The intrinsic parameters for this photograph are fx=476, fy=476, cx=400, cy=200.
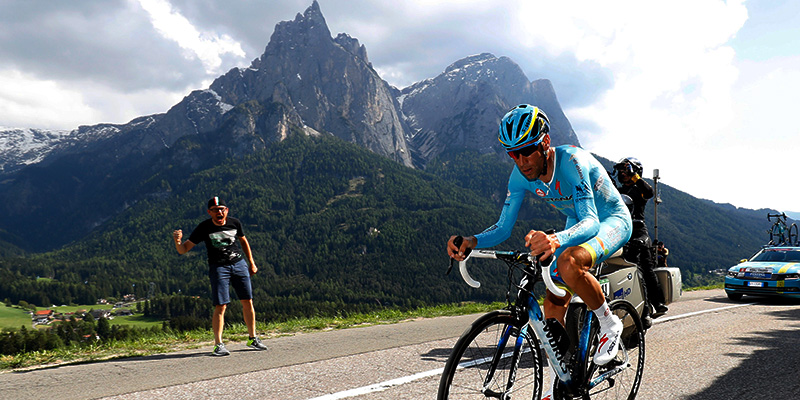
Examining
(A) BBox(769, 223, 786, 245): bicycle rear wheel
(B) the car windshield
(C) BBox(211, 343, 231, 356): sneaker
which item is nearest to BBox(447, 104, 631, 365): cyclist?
(C) BBox(211, 343, 231, 356): sneaker

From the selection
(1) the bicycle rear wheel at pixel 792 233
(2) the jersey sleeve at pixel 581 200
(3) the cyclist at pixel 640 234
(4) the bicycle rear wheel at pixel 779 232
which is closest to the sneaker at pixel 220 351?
(2) the jersey sleeve at pixel 581 200

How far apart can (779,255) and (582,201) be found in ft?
46.5

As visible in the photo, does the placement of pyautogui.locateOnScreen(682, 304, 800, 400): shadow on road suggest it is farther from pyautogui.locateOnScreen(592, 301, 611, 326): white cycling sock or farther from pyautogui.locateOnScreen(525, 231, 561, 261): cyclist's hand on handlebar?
pyautogui.locateOnScreen(525, 231, 561, 261): cyclist's hand on handlebar

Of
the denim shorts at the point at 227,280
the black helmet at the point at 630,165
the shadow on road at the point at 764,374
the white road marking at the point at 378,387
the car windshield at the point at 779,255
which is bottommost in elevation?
the shadow on road at the point at 764,374

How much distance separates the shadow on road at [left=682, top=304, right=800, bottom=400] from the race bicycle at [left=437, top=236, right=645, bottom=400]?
61.0 inches

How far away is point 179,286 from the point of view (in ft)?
483

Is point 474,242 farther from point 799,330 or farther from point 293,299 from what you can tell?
point 293,299

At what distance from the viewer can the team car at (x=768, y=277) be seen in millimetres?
11876

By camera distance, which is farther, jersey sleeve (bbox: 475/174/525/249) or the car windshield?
the car windshield

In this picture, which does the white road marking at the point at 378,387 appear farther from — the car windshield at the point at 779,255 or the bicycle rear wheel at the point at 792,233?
the bicycle rear wheel at the point at 792,233

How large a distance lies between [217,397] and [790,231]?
29872 millimetres

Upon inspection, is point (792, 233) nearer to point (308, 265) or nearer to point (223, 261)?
point (223, 261)

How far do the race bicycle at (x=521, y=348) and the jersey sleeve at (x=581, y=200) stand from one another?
1.03 ft

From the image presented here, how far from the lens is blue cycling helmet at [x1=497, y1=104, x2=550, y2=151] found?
10.1 ft
